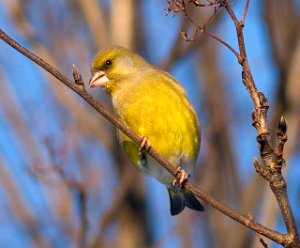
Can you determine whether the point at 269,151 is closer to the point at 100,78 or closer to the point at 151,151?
the point at 151,151

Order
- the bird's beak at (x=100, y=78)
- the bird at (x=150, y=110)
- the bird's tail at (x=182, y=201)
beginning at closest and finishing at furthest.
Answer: the bird at (x=150, y=110), the bird's beak at (x=100, y=78), the bird's tail at (x=182, y=201)

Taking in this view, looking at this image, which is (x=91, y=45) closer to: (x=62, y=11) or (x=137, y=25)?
(x=62, y=11)

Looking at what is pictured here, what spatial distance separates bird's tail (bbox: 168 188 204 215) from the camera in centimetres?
427

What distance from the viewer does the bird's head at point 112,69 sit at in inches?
162

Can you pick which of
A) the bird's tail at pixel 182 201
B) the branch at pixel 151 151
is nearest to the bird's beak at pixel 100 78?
the bird's tail at pixel 182 201

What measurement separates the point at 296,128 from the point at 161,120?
1247 millimetres

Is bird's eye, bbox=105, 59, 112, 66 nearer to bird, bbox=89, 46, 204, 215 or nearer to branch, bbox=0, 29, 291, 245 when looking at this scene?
bird, bbox=89, 46, 204, 215

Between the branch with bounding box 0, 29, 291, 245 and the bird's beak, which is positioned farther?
the bird's beak

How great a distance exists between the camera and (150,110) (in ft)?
12.5

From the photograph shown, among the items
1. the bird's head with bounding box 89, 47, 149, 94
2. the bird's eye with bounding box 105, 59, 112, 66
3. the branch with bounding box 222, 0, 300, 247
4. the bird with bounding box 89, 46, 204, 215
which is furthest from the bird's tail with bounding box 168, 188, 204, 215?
the branch with bounding box 222, 0, 300, 247

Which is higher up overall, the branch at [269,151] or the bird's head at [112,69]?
the bird's head at [112,69]

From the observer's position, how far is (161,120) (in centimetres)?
380

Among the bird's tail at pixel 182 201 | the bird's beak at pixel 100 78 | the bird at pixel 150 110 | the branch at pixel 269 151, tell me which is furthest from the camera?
the bird's tail at pixel 182 201

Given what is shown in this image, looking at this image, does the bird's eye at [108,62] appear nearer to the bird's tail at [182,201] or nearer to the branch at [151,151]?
the bird's tail at [182,201]
